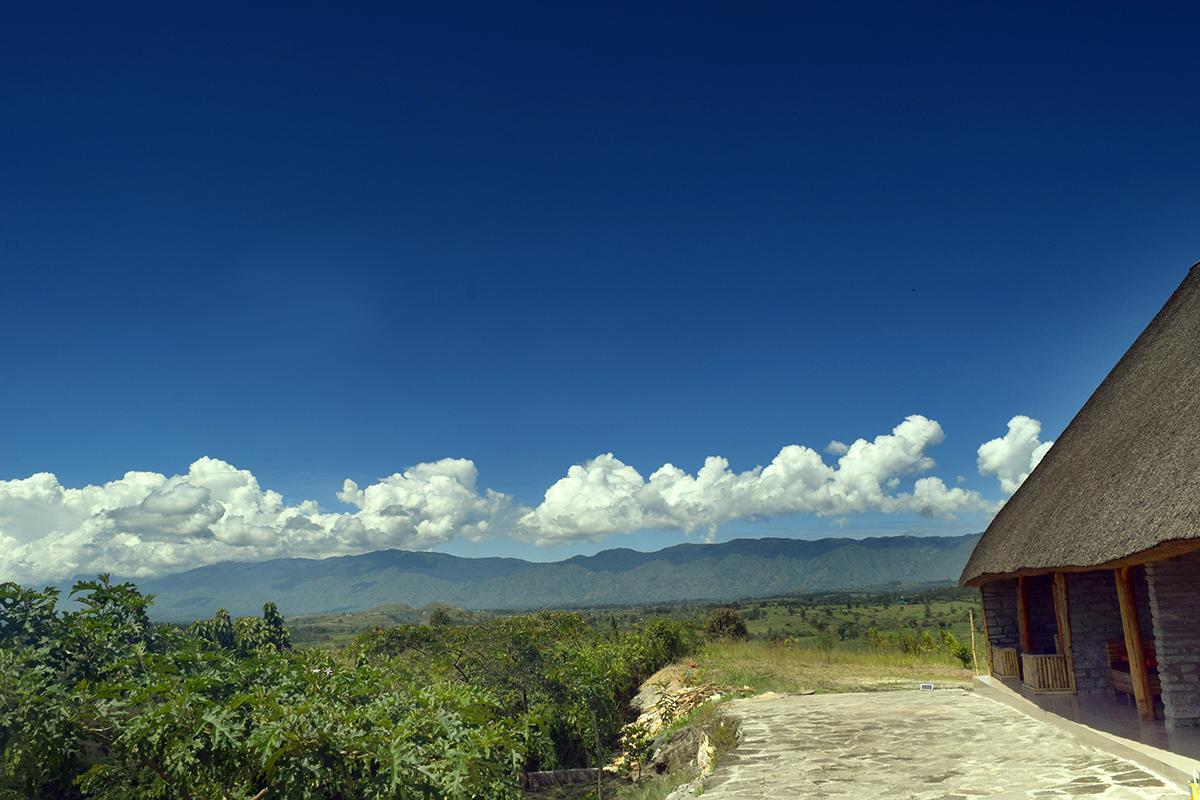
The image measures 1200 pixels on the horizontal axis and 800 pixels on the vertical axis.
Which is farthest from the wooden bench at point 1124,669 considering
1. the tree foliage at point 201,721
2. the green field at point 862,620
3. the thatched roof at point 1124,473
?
the green field at point 862,620

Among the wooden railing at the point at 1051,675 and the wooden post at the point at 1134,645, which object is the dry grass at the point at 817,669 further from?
the wooden post at the point at 1134,645

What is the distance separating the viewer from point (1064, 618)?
1187 cm

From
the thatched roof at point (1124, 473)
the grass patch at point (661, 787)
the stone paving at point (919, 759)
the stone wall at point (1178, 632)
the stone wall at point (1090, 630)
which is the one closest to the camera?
the stone paving at point (919, 759)

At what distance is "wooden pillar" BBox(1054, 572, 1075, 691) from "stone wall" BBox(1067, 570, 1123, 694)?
91 mm

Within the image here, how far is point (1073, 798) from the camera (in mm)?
7094

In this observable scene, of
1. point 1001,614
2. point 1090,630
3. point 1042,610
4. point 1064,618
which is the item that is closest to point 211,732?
point 1064,618

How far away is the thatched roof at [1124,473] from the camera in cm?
806

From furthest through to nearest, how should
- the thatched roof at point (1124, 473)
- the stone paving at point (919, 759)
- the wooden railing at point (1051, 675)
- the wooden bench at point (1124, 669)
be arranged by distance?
the wooden railing at point (1051, 675) → the wooden bench at point (1124, 669) → the thatched roof at point (1124, 473) → the stone paving at point (919, 759)

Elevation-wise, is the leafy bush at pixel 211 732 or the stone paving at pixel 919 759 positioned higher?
the leafy bush at pixel 211 732

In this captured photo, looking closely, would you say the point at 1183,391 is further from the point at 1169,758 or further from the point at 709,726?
the point at 709,726

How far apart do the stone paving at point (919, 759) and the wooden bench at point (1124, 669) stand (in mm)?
1384

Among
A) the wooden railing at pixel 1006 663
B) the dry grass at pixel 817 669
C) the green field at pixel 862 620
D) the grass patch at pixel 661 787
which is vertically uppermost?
the wooden railing at pixel 1006 663

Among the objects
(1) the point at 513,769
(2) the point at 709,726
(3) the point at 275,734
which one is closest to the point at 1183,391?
(2) the point at 709,726

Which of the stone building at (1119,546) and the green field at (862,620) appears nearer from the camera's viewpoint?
the stone building at (1119,546)
